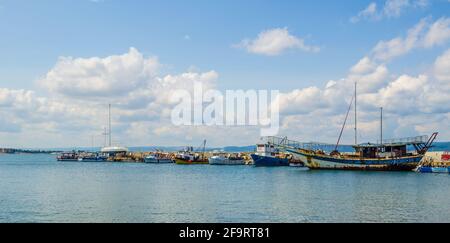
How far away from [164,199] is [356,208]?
60.2 ft

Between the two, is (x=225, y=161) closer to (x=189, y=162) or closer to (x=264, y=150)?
(x=189, y=162)

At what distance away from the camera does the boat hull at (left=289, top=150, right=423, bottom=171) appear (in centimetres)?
8356

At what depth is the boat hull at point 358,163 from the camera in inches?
→ 3290

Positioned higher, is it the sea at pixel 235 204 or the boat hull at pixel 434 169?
the boat hull at pixel 434 169

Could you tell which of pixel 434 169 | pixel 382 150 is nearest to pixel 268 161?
pixel 382 150

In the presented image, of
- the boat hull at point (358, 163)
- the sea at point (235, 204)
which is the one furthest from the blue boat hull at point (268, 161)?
the sea at point (235, 204)

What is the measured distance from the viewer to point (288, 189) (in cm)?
5650

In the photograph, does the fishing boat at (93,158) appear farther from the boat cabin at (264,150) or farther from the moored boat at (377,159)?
the moored boat at (377,159)

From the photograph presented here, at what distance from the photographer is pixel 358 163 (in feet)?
281

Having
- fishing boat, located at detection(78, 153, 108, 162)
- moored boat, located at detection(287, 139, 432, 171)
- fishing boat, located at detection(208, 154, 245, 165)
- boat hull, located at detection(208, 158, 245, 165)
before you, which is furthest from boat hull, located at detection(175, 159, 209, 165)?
moored boat, located at detection(287, 139, 432, 171)

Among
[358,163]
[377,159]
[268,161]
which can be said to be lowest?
[268,161]
